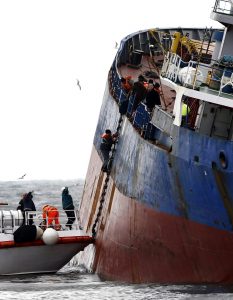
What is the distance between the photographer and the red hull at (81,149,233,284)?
24828 mm

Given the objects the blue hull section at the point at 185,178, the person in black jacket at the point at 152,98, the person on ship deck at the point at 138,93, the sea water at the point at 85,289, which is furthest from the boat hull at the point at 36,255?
the person in black jacket at the point at 152,98

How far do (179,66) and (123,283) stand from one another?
5078mm

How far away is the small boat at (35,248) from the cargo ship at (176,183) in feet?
2.69

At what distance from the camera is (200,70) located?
84.3 feet

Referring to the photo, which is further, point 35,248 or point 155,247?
point 35,248

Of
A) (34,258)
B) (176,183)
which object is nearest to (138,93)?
(176,183)

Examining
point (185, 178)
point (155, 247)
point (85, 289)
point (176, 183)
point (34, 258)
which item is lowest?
point (34, 258)

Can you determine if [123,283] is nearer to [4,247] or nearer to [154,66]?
[4,247]

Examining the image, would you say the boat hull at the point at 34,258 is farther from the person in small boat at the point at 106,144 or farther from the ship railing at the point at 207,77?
the ship railing at the point at 207,77

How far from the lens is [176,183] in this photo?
1021 inches

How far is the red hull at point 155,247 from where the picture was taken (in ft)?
81.5

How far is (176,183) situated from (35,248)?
4648mm

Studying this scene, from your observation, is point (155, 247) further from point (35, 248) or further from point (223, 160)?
point (35, 248)

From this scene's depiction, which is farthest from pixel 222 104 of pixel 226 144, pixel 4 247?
pixel 4 247
